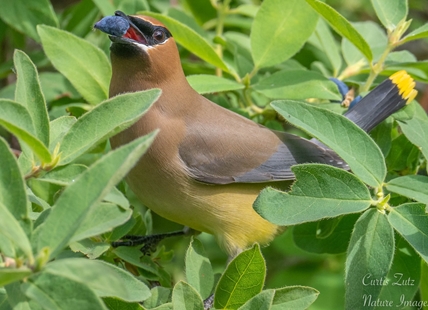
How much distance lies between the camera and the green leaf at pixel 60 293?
56.8 inches

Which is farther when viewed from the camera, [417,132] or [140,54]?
[140,54]

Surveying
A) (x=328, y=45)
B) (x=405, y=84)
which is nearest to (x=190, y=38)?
(x=328, y=45)

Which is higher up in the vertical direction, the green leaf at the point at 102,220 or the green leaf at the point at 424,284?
the green leaf at the point at 102,220

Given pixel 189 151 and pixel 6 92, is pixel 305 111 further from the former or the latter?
pixel 6 92

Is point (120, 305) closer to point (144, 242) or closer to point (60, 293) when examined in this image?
point (60, 293)

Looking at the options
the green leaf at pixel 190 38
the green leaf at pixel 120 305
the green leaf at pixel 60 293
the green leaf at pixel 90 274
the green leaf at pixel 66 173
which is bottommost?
the green leaf at pixel 120 305

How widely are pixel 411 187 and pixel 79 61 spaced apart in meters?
1.44

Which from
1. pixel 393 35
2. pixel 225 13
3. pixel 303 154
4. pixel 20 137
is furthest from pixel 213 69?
pixel 20 137

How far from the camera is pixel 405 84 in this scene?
9.82 ft

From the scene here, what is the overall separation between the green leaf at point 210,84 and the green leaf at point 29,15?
0.79 m

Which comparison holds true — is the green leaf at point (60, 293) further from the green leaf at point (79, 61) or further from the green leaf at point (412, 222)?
the green leaf at point (79, 61)

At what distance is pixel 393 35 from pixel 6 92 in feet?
6.12

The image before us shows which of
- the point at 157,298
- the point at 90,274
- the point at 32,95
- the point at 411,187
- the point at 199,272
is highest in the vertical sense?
the point at 32,95

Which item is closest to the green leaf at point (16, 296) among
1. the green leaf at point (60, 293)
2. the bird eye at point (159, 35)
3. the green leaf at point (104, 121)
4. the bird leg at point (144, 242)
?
the green leaf at point (60, 293)
